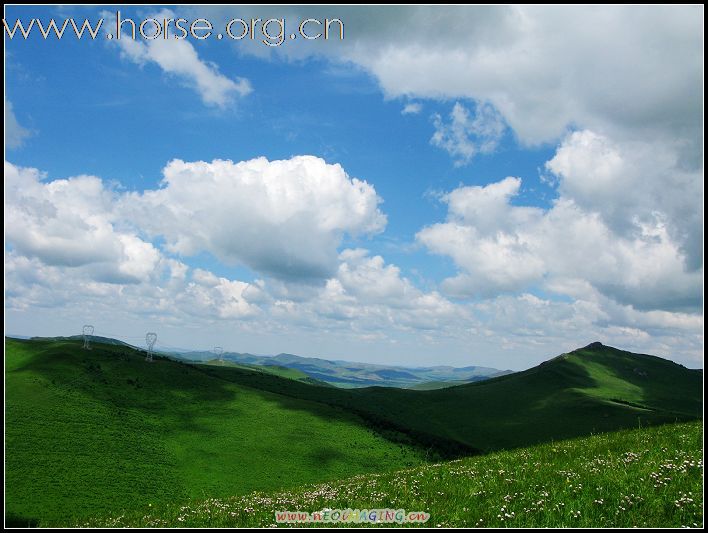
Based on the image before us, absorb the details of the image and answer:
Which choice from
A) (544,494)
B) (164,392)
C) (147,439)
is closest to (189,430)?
(147,439)

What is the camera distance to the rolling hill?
4941 cm

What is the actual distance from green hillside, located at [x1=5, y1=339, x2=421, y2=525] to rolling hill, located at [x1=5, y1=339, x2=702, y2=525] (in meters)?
0.21

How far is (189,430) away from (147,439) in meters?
6.84

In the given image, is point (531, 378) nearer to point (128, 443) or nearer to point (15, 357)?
point (128, 443)

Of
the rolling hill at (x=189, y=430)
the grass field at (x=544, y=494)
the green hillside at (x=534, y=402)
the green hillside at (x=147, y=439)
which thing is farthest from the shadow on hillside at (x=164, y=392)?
the grass field at (x=544, y=494)

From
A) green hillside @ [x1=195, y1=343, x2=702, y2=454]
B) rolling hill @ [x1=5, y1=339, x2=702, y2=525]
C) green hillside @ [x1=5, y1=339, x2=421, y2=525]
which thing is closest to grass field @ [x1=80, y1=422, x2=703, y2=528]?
rolling hill @ [x1=5, y1=339, x2=702, y2=525]

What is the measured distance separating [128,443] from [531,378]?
440 feet

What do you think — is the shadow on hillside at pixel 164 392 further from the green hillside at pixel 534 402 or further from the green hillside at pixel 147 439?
the green hillside at pixel 534 402

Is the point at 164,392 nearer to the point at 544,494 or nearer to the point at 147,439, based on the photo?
the point at 147,439

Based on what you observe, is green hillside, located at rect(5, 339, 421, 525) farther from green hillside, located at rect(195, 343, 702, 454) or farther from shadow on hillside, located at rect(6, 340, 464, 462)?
green hillside, located at rect(195, 343, 702, 454)

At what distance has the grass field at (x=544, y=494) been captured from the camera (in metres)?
10.9

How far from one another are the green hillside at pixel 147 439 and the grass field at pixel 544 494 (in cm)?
3112

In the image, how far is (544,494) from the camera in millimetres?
12273

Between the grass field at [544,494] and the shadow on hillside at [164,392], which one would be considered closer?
the grass field at [544,494]
